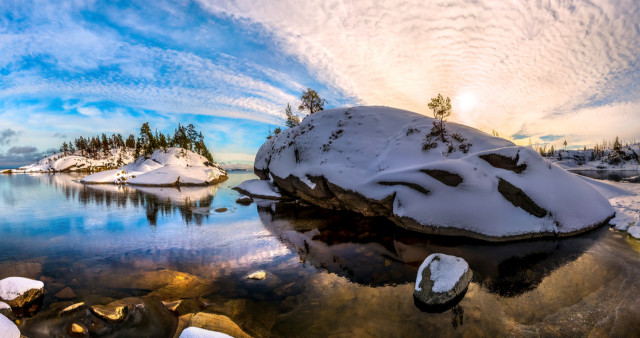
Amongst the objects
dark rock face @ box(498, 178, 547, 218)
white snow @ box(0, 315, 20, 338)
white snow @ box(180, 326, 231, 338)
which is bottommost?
white snow @ box(180, 326, 231, 338)

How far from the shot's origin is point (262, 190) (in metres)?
24.8

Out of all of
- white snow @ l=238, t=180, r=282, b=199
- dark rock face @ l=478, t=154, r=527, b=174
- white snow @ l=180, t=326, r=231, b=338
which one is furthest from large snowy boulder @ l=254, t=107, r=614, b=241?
white snow @ l=180, t=326, r=231, b=338

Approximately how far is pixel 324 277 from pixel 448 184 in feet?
25.3

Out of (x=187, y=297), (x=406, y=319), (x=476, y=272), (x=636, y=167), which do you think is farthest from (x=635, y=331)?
(x=636, y=167)

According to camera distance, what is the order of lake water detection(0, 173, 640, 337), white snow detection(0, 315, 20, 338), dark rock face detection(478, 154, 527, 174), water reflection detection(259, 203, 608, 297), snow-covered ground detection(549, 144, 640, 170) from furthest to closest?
snow-covered ground detection(549, 144, 640, 170) < dark rock face detection(478, 154, 527, 174) < water reflection detection(259, 203, 608, 297) < lake water detection(0, 173, 640, 337) < white snow detection(0, 315, 20, 338)

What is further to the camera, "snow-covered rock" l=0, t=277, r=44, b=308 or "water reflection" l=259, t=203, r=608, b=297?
"water reflection" l=259, t=203, r=608, b=297

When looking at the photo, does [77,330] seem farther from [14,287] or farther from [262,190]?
[262,190]

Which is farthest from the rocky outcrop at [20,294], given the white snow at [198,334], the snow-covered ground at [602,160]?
A: the snow-covered ground at [602,160]

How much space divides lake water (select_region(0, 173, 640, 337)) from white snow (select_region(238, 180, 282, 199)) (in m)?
11.1

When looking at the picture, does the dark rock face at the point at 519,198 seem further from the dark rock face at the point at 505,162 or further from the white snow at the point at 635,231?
the white snow at the point at 635,231

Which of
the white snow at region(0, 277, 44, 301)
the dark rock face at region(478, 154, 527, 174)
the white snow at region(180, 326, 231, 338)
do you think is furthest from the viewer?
the dark rock face at region(478, 154, 527, 174)

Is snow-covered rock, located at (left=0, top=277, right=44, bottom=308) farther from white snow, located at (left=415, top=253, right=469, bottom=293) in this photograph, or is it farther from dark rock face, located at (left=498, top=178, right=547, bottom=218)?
dark rock face, located at (left=498, top=178, right=547, bottom=218)

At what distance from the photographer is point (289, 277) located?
6926 millimetres

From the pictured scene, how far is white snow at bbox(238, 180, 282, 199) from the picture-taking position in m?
23.7
